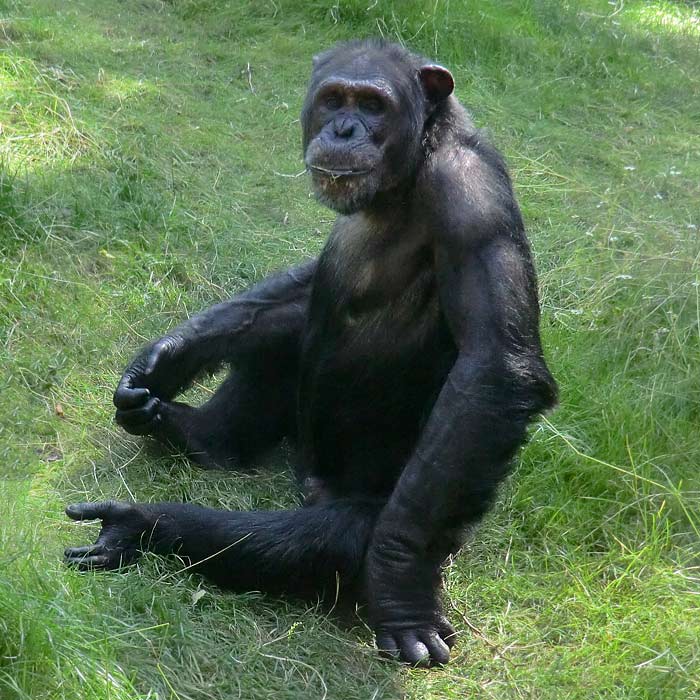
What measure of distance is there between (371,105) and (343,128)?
0.68 ft

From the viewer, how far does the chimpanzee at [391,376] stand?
465 cm

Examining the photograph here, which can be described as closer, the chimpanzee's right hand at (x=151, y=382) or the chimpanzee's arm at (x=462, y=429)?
the chimpanzee's arm at (x=462, y=429)

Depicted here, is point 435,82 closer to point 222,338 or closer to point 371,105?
point 371,105

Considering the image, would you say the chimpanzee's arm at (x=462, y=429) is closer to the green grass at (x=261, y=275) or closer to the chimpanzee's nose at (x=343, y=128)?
the green grass at (x=261, y=275)

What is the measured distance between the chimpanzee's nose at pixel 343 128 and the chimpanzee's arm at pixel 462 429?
2.15ft

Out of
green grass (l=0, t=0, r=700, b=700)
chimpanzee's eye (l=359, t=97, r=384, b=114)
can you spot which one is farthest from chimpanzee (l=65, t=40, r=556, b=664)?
green grass (l=0, t=0, r=700, b=700)

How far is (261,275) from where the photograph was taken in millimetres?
7648

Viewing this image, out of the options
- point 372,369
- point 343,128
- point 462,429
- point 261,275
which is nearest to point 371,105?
point 343,128

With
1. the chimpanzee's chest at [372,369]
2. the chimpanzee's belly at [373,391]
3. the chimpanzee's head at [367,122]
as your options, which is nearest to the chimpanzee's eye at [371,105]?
the chimpanzee's head at [367,122]

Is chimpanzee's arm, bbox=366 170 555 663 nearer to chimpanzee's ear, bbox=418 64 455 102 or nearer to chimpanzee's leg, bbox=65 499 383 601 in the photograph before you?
chimpanzee's leg, bbox=65 499 383 601

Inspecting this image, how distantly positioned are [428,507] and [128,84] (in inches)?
237

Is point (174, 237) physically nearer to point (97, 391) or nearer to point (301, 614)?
point (97, 391)

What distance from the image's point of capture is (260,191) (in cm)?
866

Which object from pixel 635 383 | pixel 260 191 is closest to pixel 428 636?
pixel 635 383
